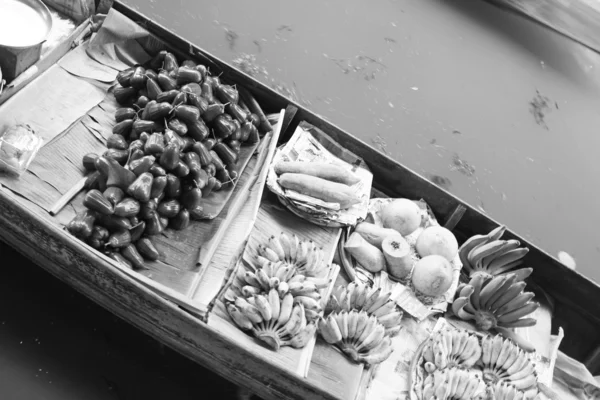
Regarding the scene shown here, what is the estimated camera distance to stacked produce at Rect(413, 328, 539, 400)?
2791 mm

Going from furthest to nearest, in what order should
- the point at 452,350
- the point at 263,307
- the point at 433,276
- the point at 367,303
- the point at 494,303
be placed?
the point at 494,303, the point at 433,276, the point at 452,350, the point at 367,303, the point at 263,307

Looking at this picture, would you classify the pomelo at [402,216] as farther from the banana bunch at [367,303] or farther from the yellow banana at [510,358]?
the yellow banana at [510,358]

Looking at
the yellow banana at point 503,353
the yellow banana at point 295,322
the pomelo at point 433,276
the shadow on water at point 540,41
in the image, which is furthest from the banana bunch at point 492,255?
the shadow on water at point 540,41

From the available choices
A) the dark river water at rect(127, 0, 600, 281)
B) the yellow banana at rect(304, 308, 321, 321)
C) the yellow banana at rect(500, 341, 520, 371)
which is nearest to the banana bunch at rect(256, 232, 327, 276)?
the yellow banana at rect(304, 308, 321, 321)

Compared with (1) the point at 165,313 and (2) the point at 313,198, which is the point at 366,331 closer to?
(2) the point at 313,198

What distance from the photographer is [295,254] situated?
9.66 ft

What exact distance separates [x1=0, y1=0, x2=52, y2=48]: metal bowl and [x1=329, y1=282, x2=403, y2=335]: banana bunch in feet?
7.09

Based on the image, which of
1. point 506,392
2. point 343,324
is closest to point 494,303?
point 506,392

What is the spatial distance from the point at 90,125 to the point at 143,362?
1317 mm

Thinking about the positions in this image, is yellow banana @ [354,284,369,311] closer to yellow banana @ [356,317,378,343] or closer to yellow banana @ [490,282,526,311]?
yellow banana @ [356,317,378,343]

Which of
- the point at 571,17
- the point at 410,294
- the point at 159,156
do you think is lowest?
the point at 410,294

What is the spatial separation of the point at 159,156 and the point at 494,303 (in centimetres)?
217

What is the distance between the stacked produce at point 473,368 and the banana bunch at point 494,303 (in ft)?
0.54

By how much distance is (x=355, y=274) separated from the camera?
125 inches
